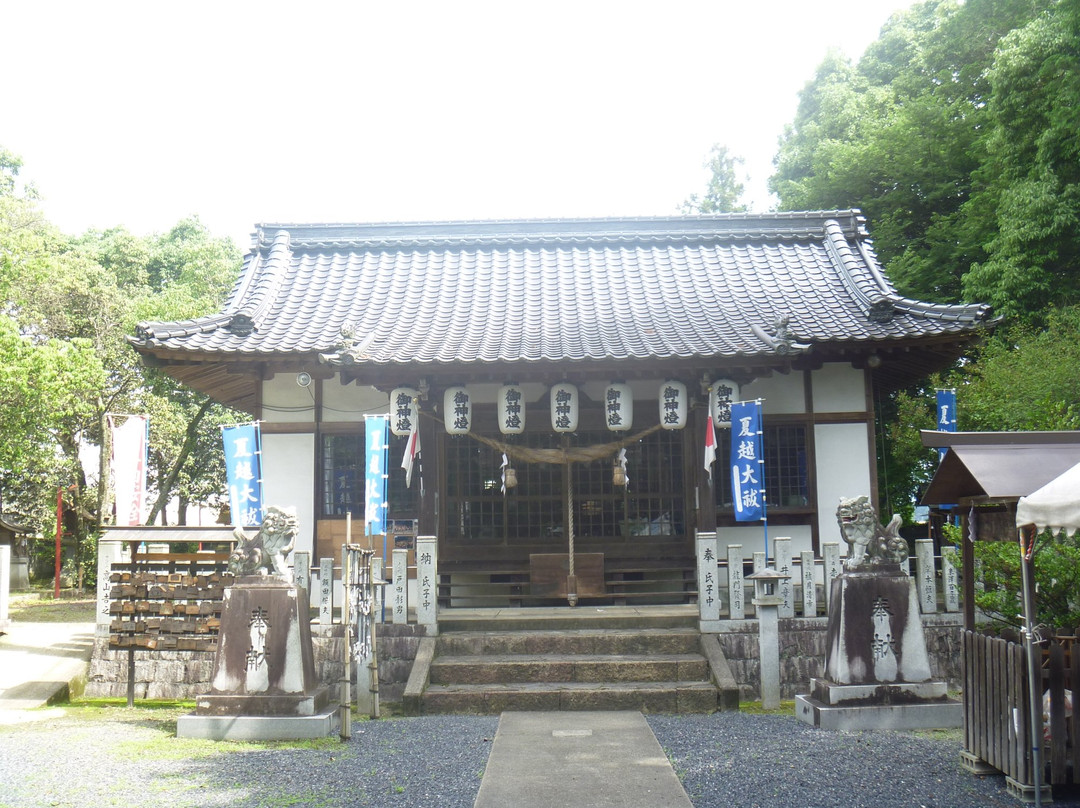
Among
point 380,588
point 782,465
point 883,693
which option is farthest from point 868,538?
point 380,588

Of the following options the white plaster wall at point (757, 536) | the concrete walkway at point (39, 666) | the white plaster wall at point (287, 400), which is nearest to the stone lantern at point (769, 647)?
the white plaster wall at point (757, 536)

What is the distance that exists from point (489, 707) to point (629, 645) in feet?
6.48

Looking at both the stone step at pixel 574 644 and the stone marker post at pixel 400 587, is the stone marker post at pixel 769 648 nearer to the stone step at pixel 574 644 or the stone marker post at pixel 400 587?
the stone step at pixel 574 644

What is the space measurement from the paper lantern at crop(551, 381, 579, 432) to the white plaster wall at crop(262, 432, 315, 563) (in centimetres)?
390

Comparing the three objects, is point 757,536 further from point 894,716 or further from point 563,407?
point 894,716

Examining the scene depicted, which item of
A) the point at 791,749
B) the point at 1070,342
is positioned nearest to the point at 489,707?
the point at 791,749

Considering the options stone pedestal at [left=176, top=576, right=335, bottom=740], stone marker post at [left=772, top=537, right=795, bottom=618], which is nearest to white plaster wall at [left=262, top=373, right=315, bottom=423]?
stone pedestal at [left=176, top=576, right=335, bottom=740]

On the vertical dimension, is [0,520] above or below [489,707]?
above

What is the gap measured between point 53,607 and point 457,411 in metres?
15.6

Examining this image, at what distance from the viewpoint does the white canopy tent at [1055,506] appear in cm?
523

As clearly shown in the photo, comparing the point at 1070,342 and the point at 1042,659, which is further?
the point at 1070,342

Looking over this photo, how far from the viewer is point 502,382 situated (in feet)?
41.5

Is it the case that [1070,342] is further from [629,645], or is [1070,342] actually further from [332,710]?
[332,710]

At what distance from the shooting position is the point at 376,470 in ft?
37.6
